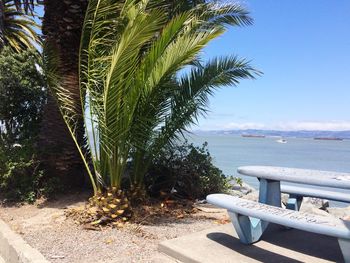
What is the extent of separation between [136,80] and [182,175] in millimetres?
Result: 2331

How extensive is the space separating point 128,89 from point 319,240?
3.07 meters

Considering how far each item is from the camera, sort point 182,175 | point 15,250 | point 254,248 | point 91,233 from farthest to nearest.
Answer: point 182,175
point 91,233
point 15,250
point 254,248

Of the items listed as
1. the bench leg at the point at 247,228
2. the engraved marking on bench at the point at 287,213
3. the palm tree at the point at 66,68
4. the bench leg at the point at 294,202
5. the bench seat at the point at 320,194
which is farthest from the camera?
the palm tree at the point at 66,68

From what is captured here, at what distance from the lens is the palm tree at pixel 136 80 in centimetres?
493

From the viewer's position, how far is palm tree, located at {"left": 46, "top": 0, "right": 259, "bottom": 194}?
493cm

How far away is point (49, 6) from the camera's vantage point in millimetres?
6578

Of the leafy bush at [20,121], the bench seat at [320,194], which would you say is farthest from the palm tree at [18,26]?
the bench seat at [320,194]

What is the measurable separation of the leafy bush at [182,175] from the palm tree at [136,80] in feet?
2.60

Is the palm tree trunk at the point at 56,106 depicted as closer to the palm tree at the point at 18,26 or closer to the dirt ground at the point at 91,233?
the dirt ground at the point at 91,233

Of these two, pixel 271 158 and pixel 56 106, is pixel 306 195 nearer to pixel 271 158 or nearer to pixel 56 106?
pixel 56 106

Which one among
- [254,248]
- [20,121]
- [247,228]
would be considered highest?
[20,121]

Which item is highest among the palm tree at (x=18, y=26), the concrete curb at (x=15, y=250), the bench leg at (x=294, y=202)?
the palm tree at (x=18, y=26)

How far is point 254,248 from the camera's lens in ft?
12.3

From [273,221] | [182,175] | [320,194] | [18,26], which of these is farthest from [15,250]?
[18,26]
